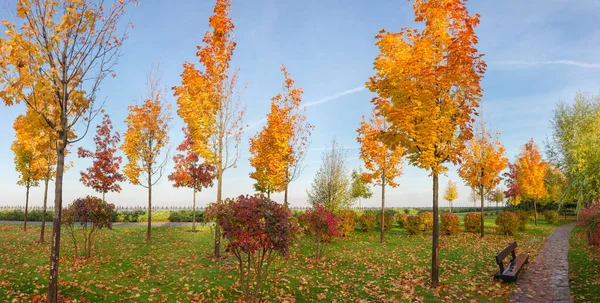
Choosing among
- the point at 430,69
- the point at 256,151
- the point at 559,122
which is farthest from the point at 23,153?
the point at 559,122

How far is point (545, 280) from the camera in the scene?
36.4ft

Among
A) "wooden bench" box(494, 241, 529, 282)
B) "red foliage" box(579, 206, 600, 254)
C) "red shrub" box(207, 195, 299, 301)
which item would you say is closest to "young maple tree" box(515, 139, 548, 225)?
"red foliage" box(579, 206, 600, 254)

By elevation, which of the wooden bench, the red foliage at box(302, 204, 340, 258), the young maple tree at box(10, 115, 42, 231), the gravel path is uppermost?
the young maple tree at box(10, 115, 42, 231)

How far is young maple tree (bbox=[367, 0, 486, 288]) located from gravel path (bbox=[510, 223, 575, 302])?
7.84ft

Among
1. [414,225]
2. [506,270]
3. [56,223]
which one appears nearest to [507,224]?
[414,225]

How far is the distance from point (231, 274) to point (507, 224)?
63.0ft

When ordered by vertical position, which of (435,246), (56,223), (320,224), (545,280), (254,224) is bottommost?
(545,280)

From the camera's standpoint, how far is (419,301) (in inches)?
351

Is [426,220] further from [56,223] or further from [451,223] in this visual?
[56,223]

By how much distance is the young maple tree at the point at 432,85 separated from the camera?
10.0 m

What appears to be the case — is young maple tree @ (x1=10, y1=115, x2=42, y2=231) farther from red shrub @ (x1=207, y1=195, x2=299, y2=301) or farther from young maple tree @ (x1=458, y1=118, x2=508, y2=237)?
young maple tree @ (x1=458, y1=118, x2=508, y2=237)

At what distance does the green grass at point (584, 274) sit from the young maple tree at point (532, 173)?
1810 cm

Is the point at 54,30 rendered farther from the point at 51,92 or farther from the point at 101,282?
the point at 101,282

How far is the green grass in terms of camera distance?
9398mm
